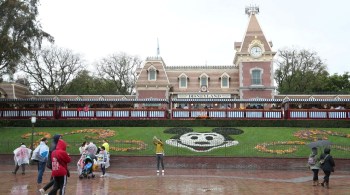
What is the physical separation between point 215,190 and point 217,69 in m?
42.4

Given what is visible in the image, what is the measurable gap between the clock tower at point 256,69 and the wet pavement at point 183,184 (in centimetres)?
3131

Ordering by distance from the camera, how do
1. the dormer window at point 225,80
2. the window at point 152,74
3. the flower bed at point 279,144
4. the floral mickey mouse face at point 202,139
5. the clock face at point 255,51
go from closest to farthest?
the flower bed at point 279,144 < the floral mickey mouse face at point 202,139 < the clock face at point 255,51 < the window at point 152,74 < the dormer window at point 225,80

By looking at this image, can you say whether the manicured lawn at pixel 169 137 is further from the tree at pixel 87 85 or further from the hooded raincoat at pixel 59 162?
the tree at pixel 87 85

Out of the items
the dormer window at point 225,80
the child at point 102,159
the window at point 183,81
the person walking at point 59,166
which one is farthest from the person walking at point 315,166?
the window at point 183,81

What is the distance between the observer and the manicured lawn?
2564 cm

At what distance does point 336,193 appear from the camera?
48.4 feet

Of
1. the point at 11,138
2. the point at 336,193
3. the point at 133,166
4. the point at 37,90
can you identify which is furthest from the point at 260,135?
the point at 37,90

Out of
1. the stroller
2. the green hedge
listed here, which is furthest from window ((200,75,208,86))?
the stroller

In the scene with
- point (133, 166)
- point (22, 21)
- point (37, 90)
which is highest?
point (22, 21)

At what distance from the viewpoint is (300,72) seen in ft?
228

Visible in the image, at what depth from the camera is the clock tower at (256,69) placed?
52375 millimetres

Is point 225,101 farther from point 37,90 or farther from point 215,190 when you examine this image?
point 37,90

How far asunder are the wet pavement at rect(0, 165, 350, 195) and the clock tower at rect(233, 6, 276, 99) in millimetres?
31310

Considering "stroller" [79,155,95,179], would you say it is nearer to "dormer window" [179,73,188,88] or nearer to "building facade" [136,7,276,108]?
"building facade" [136,7,276,108]
